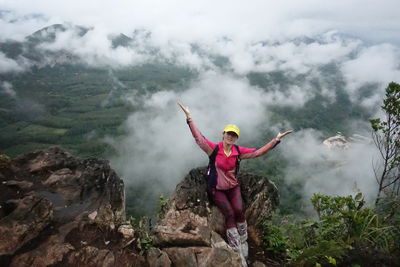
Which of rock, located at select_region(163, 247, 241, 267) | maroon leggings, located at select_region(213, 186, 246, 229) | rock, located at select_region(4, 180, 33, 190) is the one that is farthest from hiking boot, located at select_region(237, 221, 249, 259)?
rock, located at select_region(4, 180, 33, 190)

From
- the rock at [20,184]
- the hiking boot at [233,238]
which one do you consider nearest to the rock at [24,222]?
the rock at [20,184]

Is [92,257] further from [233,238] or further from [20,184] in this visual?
[20,184]

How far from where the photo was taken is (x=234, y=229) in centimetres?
640

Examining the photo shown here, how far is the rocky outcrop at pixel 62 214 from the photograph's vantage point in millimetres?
5156

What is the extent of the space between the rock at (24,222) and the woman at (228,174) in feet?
13.3

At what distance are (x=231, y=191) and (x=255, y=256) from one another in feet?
5.70

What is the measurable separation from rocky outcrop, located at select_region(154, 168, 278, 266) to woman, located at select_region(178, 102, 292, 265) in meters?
0.56

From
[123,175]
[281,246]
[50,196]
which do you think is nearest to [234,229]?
[281,246]

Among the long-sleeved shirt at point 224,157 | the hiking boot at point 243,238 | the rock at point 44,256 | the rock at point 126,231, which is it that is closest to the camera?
the rock at point 44,256

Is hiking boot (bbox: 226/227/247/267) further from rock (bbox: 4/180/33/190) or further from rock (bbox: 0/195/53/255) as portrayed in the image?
rock (bbox: 4/180/33/190)

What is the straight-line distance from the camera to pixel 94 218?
6301mm

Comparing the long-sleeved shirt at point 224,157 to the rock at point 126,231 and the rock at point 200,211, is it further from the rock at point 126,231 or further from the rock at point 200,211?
the rock at point 126,231

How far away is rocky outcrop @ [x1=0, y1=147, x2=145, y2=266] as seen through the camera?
516 cm

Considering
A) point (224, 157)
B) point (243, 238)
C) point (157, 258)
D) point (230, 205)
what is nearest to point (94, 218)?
point (157, 258)
